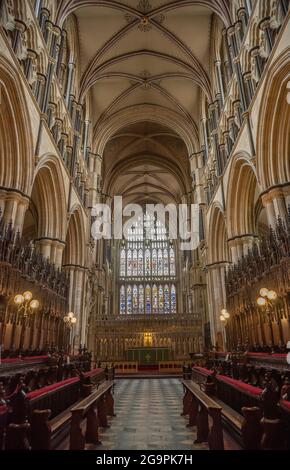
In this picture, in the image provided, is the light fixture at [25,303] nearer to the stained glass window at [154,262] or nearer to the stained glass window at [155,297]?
the stained glass window at [155,297]

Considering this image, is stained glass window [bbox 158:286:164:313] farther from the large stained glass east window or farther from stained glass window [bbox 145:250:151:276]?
stained glass window [bbox 145:250:151:276]

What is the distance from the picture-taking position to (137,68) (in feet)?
70.3

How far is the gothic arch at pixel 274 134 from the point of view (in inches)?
402

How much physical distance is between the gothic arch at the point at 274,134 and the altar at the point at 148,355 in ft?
44.6

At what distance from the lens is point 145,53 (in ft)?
65.0

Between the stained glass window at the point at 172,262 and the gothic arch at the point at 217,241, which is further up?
the stained glass window at the point at 172,262

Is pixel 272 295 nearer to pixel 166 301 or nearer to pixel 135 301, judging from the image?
pixel 166 301

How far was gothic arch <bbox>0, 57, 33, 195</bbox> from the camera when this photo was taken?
33.5ft

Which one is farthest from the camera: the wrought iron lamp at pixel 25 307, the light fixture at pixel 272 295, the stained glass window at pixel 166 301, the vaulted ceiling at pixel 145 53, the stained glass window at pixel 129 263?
the stained glass window at pixel 129 263

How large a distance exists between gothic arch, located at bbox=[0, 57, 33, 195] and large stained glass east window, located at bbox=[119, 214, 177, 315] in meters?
25.1

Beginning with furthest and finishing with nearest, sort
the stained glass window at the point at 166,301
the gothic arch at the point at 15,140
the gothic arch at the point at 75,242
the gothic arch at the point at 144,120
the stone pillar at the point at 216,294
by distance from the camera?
the stained glass window at the point at 166,301 → the gothic arch at the point at 144,120 → the gothic arch at the point at 75,242 → the stone pillar at the point at 216,294 → the gothic arch at the point at 15,140

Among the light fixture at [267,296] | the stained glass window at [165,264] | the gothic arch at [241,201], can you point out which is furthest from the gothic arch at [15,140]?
the stained glass window at [165,264]
